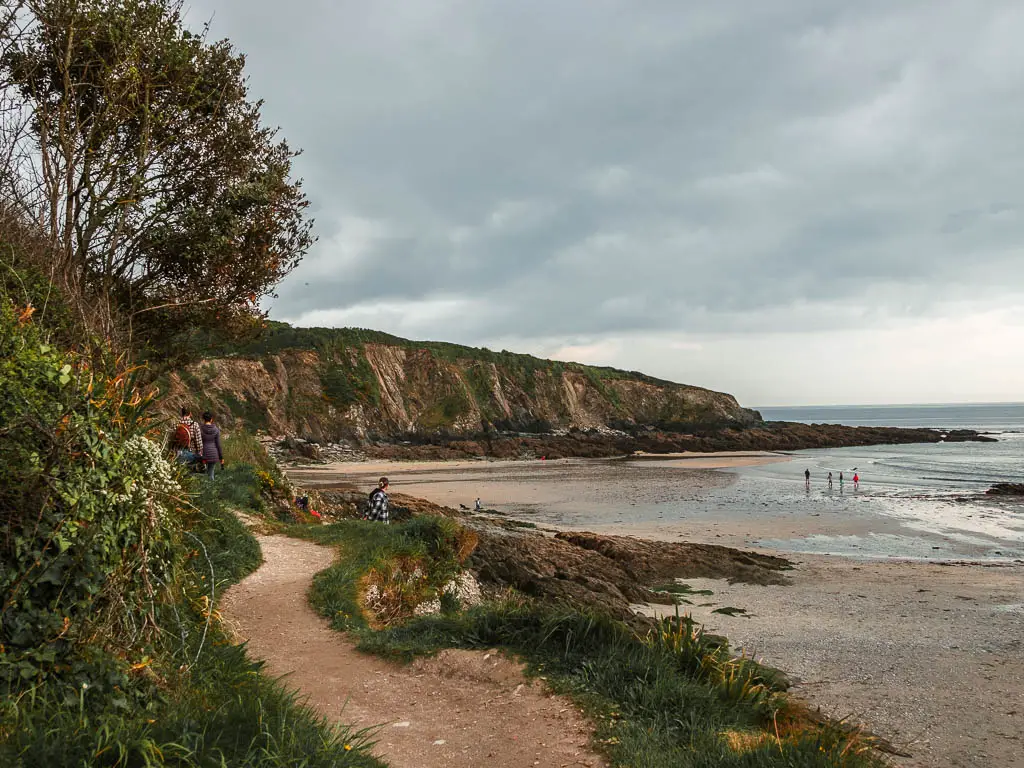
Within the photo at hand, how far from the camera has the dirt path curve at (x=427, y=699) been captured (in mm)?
4402

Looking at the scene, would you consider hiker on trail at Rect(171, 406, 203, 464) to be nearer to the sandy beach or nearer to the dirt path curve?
the dirt path curve

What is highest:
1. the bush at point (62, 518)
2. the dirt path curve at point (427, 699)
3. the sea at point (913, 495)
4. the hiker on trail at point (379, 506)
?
the bush at point (62, 518)

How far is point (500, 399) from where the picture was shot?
234 ft

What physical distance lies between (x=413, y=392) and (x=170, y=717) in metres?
64.2

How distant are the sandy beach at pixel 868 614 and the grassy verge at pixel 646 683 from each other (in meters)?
2.14

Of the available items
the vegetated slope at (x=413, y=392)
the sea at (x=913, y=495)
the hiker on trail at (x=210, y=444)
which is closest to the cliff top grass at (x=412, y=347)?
the vegetated slope at (x=413, y=392)

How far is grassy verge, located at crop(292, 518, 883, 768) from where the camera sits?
4324 millimetres

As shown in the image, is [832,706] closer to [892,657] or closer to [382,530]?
[892,657]

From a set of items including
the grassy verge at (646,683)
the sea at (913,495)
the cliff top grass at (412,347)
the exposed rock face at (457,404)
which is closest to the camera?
the grassy verge at (646,683)

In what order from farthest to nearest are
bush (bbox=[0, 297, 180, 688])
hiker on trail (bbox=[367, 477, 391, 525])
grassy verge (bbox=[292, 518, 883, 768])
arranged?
hiker on trail (bbox=[367, 477, 391, 525]) < grassy verge (bbox=[292, 518, 883, 768]) < bush (bbox=[0, 297, 180, 688])

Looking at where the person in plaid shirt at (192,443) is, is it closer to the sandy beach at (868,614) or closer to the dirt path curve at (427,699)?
the dirt path curve at (427,699)

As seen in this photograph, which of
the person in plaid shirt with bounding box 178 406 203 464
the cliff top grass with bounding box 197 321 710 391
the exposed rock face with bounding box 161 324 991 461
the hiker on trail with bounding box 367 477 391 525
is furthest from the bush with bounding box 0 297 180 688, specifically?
the cliff top grass with bounding box 197 321 710 391

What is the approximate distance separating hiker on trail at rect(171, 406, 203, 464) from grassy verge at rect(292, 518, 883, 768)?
202 inches

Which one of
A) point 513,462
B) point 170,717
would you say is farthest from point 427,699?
point 513,462
